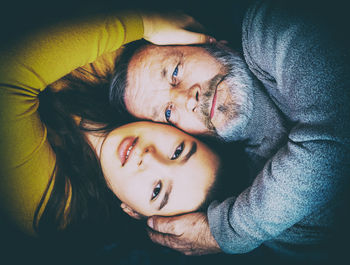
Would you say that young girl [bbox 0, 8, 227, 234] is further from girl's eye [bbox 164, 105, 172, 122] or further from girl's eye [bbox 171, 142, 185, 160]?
girl's eye [bbox 164, 105, 172, 122]

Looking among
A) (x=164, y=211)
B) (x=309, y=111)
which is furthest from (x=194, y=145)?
(x=309, y=111)

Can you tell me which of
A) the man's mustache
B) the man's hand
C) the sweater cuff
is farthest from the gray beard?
the man's hand

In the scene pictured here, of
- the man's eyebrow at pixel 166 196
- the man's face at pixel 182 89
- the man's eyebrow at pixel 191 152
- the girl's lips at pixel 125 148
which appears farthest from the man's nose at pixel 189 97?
the man's eyebrow at pixel 166 196

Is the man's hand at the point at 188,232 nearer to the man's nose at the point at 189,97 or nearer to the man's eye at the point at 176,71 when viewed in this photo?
Result: the man's nose at the point at 189,97

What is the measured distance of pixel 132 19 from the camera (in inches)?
43.4

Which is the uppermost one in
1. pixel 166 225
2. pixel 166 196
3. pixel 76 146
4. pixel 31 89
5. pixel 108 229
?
pixel 31 89

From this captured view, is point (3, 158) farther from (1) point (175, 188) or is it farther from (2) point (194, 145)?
(2) point (194, 145)

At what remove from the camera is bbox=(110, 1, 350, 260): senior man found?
0.75 metres

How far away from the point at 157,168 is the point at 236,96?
63 cm

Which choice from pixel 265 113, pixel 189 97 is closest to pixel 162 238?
pixel 189 97

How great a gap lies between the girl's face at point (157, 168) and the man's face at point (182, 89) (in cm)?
13

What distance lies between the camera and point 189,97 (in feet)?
4.01

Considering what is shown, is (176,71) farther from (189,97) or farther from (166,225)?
(166,225)

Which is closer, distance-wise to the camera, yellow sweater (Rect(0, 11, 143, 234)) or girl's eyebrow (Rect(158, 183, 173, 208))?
yellow sweater (Rect(0, 11, 143, 234))
